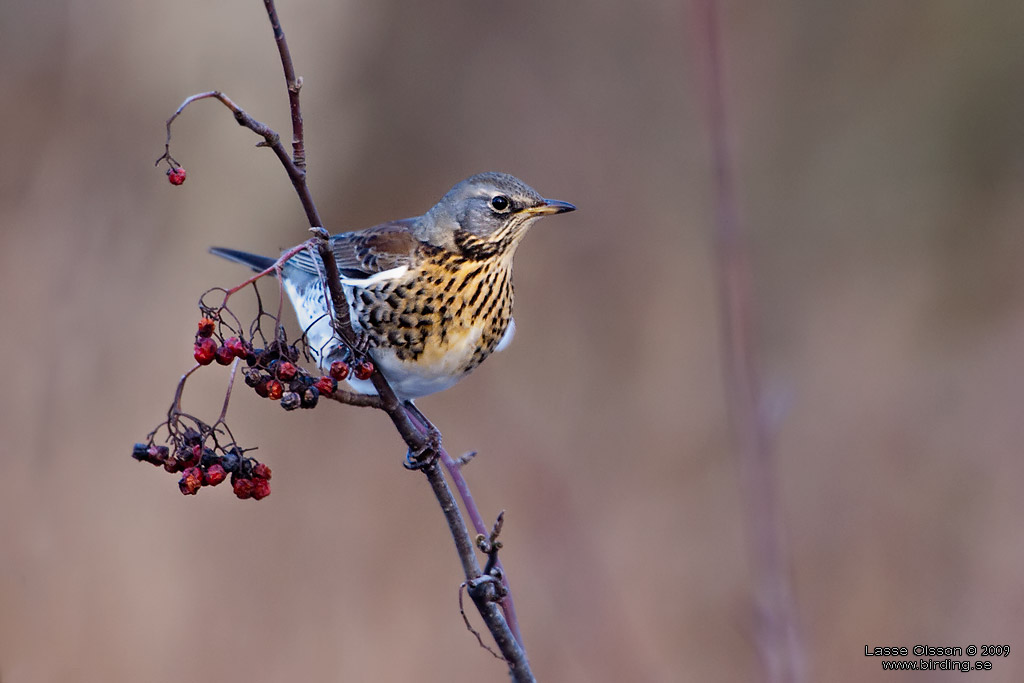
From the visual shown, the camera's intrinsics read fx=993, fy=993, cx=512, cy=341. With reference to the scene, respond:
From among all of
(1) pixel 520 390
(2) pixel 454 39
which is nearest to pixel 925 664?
(1) pixel 520 390

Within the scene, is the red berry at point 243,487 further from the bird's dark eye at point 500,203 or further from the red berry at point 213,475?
the bird's dark eye at point 500,203

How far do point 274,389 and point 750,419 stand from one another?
115 cm

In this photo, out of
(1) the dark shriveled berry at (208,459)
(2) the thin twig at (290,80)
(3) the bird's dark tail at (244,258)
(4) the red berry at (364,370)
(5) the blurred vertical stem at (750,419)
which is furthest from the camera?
(3) the bird's dark tail at (244,258)

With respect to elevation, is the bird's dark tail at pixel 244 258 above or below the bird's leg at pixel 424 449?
above

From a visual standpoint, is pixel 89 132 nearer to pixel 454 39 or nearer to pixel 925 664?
A: pixel 454 39

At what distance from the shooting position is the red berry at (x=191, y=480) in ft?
7.79

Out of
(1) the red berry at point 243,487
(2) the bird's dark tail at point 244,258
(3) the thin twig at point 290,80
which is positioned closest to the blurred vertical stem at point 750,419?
(3) the thin twig at point 290,80

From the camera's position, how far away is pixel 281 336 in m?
2.43

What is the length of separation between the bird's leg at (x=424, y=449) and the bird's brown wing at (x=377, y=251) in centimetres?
59

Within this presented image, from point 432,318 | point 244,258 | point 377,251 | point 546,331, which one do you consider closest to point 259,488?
point 432,318

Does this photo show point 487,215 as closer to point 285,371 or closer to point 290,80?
point 285,371

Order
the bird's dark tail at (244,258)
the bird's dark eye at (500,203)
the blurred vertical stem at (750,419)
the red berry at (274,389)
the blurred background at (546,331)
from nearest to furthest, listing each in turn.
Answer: the blurred vertical stem at (750,419) < the red berry at (274,389) < the bird's dark eye at (500,203) < the bird's dark tail at (244,258) < the blurred background at (546,331)

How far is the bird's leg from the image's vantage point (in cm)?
290

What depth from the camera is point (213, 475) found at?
2447mm
